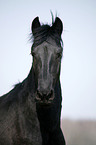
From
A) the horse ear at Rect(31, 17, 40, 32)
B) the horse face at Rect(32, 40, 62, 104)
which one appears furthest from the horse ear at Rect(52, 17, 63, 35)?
the horse face at Rect(32, 40, 62, 104)

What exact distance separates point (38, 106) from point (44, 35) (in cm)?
157

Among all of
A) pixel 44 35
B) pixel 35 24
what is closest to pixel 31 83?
pixel 44 35

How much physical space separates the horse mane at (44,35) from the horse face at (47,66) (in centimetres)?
20

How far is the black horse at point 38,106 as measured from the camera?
12.8 ft

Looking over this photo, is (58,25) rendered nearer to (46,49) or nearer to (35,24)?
(35,24)

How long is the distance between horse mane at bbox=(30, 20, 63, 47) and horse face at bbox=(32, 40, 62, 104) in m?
0.20

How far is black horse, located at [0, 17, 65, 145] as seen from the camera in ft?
12.8

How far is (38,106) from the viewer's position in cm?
411

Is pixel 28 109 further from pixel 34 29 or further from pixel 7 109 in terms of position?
pixel 34 29

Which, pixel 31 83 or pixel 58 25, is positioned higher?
pixel 58 25

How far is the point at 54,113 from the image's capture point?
422 centimetres

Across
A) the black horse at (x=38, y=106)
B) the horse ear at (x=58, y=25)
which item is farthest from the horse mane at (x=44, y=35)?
the horse ear at (x=58, y=25)

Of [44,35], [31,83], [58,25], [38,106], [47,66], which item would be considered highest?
[58,25]

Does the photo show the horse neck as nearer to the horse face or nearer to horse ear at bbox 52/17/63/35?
the horse face
